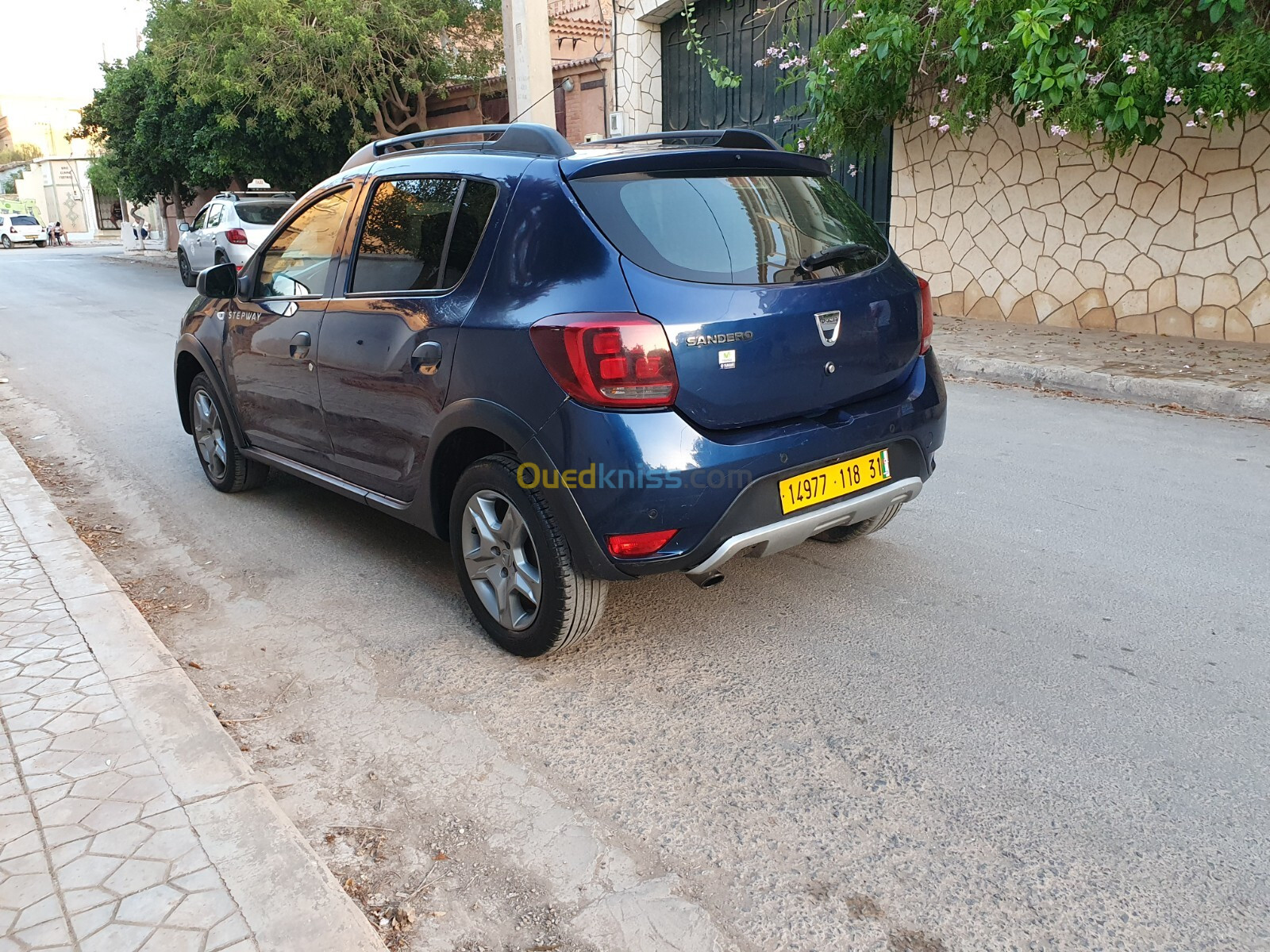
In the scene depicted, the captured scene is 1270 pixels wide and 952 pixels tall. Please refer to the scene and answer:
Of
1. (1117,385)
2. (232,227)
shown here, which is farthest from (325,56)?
(1117,385)

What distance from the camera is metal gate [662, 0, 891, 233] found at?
1300 cm

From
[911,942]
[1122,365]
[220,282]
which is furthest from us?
[1122,365]

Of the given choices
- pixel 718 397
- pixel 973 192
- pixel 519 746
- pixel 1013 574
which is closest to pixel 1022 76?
pixel 973 192

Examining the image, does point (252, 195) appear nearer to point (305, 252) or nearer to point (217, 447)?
point (217, 447)

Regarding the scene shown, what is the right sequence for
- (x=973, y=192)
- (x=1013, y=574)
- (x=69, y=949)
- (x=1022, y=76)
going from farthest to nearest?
(x=973, y=192) < (x=1022, y=76) < (x=1013, y=574) < (x=69, y=949)

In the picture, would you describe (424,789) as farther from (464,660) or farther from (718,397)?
(718,397)

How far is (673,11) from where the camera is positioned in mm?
15055

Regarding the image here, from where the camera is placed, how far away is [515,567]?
11.8ft

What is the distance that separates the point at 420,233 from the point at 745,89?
1156cm

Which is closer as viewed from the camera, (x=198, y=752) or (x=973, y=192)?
(x=198, y=752)

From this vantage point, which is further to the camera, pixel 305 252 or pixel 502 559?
pixel 305 252

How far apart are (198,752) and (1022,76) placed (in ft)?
28.5

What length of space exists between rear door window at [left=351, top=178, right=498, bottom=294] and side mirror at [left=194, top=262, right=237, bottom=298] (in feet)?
4.03

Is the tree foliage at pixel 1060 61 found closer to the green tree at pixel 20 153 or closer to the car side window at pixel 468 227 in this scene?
the car side window at pixel 468 227
